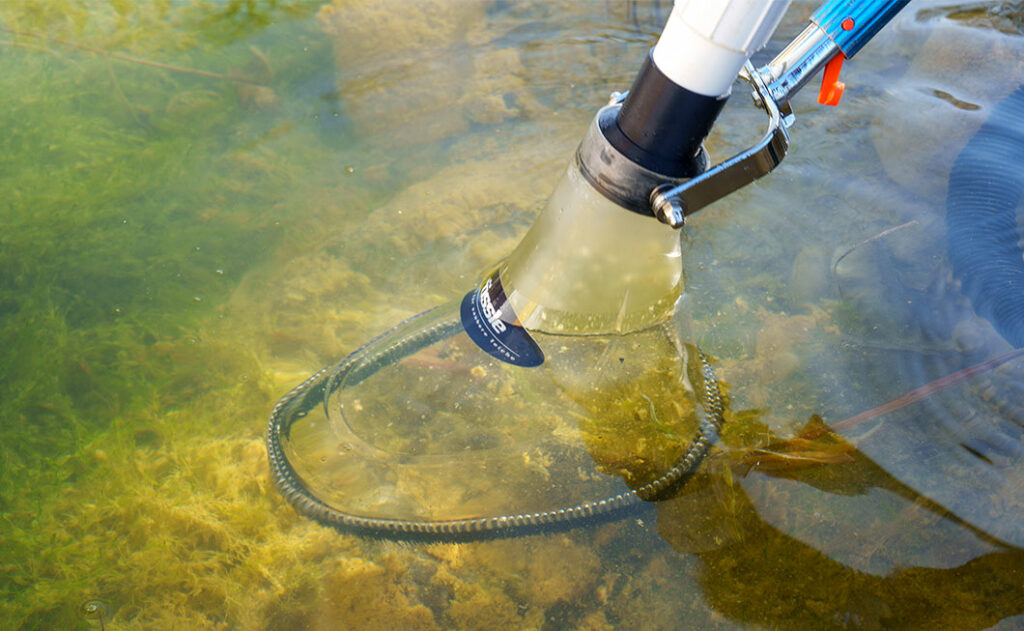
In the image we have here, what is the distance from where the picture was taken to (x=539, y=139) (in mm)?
3434

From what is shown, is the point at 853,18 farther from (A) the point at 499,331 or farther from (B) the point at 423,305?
(B) the point at 423,305

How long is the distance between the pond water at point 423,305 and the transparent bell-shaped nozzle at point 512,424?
3.5 inches

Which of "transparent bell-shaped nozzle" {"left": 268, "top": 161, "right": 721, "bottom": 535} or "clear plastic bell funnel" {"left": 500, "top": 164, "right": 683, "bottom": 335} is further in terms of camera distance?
"transparent bell-shaped nozzle" {"left": 268, "top": 161, "right": 721, "bottom": 535}

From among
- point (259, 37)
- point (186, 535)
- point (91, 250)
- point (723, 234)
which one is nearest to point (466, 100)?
point (259, 37)

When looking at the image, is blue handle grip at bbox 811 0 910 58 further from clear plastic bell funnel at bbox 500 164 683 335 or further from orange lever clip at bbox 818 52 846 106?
clear plastic bell funnel at bbox 500 164 683 335

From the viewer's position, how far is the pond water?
6.31 ft

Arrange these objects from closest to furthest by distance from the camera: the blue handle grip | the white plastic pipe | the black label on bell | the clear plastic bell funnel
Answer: the white plastic pipe → the blue handle grip → the clear plastic bell funnel → the black label on bell

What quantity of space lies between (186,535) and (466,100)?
2511mm

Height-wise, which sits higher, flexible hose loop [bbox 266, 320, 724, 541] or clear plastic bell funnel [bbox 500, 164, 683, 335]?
clear plastic bell funnel [bbox 500, 164, 683, 335]

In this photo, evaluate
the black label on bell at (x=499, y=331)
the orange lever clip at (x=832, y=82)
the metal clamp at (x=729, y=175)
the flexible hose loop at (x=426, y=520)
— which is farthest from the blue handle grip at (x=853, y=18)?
the flexible hose loop at (x=426, y=520)

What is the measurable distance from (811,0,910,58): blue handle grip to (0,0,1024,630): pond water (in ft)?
3.49

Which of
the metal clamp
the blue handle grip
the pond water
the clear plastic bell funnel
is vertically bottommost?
the pond water

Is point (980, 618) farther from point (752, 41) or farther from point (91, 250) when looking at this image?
point (91, 250)

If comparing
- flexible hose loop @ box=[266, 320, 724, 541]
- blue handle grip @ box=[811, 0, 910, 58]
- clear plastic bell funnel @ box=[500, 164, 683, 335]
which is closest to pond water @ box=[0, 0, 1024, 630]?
flexible hose loop @ box=[266, 320, 724, 541]
